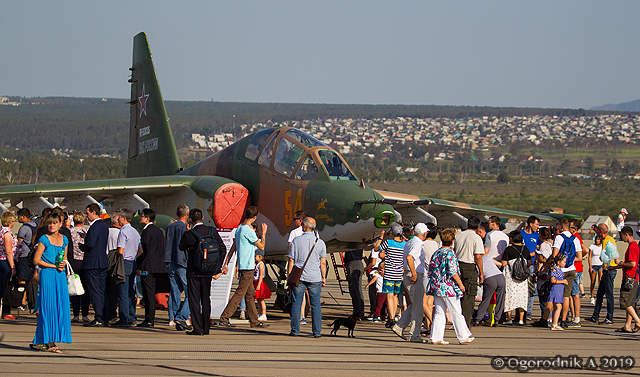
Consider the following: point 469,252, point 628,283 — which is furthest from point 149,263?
point 628,283

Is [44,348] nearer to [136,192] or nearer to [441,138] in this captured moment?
[136,192]

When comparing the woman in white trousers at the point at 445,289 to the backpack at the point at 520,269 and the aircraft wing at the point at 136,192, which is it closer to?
the backpack at the point at 520,269

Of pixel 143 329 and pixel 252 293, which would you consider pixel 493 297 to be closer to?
pixel 252 293

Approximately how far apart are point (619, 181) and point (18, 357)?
116306mm

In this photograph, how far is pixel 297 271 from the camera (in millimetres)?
9500

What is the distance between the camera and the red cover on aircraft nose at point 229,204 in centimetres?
1274

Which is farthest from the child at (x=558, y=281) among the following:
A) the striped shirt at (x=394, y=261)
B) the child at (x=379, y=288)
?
the child at (x=379, y=288)

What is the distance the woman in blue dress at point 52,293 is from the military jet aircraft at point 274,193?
468cm

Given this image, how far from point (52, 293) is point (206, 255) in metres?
2.12

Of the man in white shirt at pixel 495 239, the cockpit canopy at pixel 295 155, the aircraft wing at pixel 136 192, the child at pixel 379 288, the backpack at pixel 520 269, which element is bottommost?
the child at pixel 379 288

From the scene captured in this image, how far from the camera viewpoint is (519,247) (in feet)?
38.4

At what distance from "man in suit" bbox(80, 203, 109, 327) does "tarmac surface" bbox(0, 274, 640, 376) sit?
562mm

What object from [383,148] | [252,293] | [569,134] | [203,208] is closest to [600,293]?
[252,293]

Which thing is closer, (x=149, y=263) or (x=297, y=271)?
(x=297, y=271)
